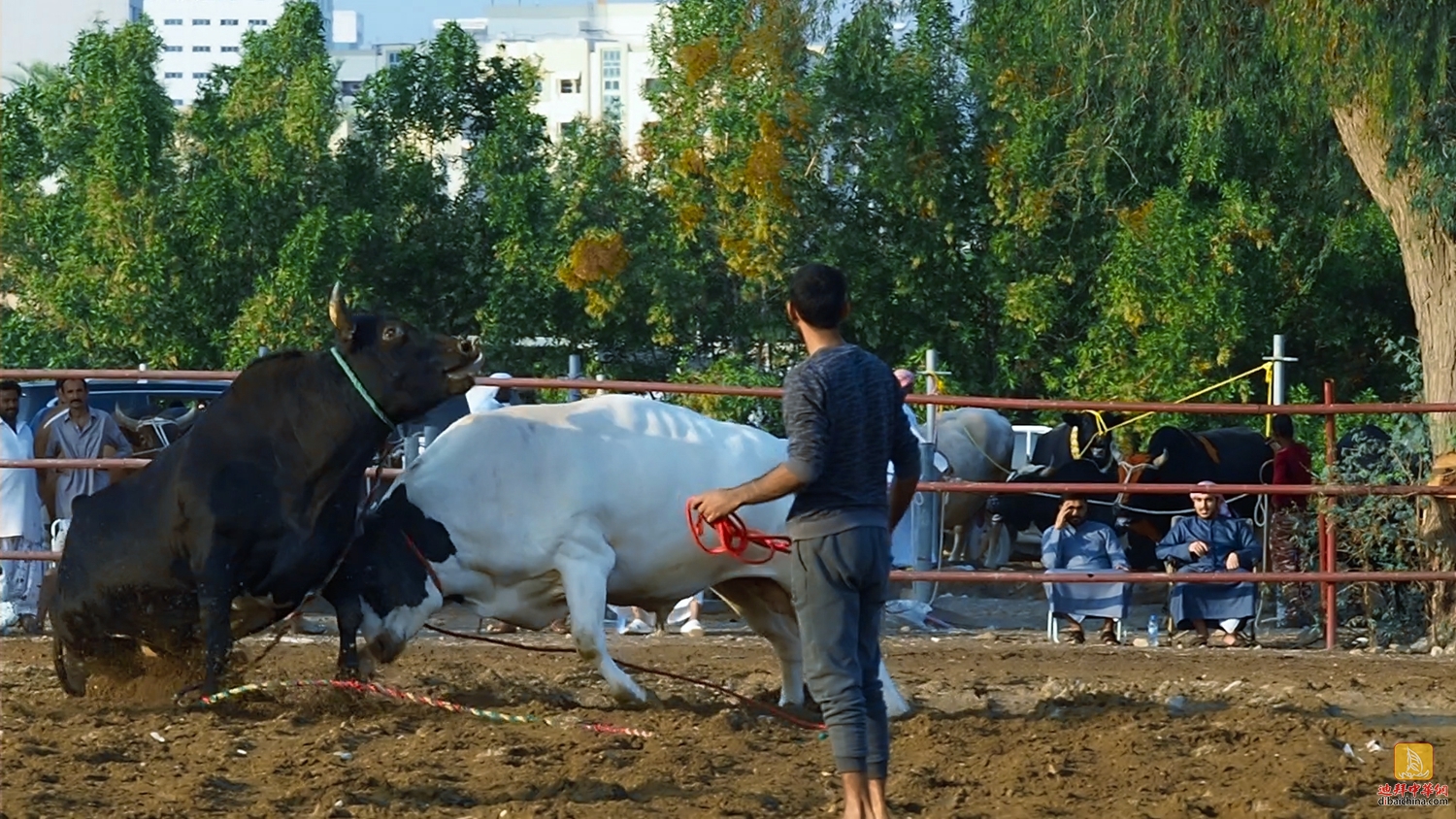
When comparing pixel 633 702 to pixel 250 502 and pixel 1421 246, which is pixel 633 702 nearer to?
pixel 250 502

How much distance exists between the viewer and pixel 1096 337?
70.0 ft

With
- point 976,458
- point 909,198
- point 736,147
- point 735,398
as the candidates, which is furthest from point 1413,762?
point 736,147

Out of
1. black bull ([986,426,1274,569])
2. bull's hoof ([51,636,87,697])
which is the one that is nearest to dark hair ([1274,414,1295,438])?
black bull ([986,426,1274,569])

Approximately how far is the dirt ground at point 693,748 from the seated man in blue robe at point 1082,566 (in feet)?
7.09

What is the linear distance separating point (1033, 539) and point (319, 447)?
35.0ft

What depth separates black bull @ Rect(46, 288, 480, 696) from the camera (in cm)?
700

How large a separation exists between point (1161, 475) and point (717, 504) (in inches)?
353

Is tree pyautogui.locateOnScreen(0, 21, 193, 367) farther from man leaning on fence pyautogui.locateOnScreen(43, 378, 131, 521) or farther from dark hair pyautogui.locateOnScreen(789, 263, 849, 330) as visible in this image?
dark hair pyautogui.locateOnScreen(789, 263, 849, 330)

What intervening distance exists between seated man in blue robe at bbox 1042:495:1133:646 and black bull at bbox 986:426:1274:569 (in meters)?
1.00

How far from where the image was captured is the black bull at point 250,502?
275 inches

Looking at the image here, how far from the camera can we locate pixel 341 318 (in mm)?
7023

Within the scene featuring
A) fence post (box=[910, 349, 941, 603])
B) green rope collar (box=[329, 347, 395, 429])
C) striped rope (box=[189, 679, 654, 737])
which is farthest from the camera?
fence post (box=[910, 349, 941, 603])

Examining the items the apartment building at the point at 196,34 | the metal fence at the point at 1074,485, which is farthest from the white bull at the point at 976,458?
the apartment building at the point at 196,34

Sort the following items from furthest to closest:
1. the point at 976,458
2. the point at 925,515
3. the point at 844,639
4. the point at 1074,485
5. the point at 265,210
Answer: the point at 265,210
the point at 976,458
the point at 925,515
the point at 1074,485
the point at 844,639
